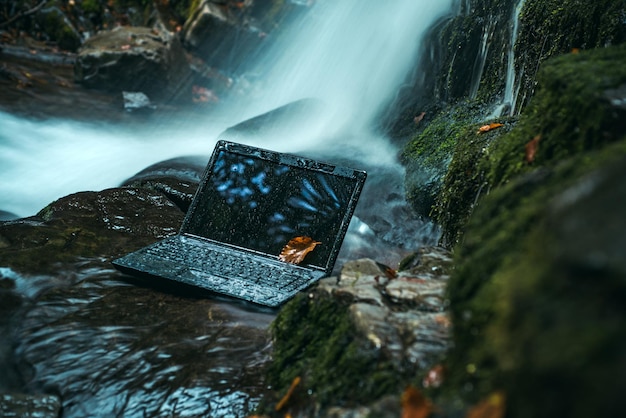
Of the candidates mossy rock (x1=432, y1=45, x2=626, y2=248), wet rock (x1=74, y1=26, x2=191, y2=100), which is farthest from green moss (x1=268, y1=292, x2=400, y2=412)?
wet rock (x1=74, y1=26, x2=191, y2=100)

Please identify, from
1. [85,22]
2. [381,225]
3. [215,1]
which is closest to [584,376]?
[381,225]

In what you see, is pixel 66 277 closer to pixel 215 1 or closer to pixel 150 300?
pixel 150 300

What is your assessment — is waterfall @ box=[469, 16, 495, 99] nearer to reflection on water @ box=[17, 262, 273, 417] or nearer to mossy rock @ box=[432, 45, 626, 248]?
mossy rock @ box=[432, 45, 626, 248]

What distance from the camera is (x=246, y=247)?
13.8 feet

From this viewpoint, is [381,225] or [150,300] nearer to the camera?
[150,300]

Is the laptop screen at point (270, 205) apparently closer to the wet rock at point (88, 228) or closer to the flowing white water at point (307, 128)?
the wet rock at point (88, 228)

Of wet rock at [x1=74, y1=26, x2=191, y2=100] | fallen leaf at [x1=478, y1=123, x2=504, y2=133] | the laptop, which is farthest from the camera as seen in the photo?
wet rock at [x1=74, y1=26, x2=191, y2=100]

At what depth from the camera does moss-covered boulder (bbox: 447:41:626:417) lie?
116 cm

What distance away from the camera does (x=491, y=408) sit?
4.96 feet

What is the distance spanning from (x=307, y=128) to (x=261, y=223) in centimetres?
459

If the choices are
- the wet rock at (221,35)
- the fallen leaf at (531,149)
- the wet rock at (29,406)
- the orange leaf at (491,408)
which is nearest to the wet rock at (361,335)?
the orange leaf at (491,408)

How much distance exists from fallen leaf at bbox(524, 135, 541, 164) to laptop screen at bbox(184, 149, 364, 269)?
1322 millimetres

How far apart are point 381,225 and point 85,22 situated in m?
11.8

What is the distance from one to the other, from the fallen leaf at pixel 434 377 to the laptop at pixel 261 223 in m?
1.78
